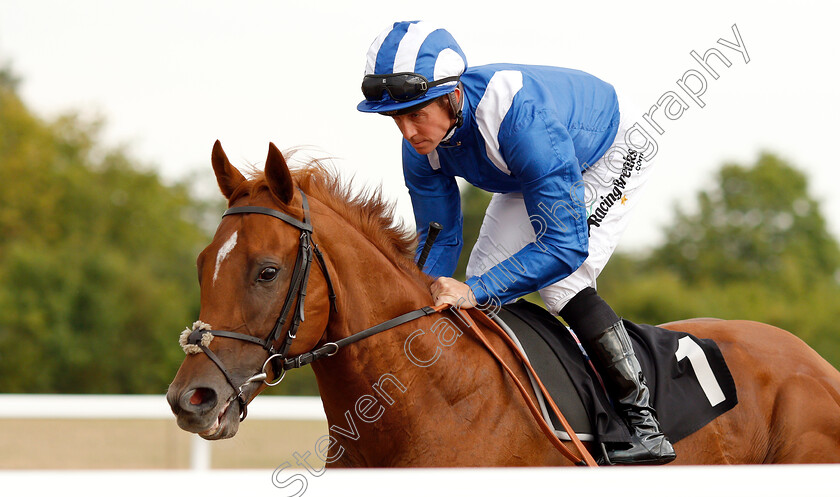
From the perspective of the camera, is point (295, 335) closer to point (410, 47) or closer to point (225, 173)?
point (225, 173)

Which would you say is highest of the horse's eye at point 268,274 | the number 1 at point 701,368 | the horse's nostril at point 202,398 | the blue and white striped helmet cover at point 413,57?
the blue and white striped helmet cover at point 413,57

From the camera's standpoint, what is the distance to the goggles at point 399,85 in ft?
8.47

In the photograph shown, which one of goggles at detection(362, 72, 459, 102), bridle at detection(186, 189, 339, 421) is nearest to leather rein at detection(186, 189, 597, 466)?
bridle at detection(186, 189, 339, 421)

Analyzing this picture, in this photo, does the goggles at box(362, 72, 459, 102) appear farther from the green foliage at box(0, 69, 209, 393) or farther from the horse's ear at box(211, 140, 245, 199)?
the green foliage at box(0, 69, 209, 393)

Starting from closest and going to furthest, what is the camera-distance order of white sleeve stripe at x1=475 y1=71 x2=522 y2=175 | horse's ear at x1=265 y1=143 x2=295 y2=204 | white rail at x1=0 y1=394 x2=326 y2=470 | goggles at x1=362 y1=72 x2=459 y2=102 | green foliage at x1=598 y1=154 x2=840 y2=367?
horse's ear at x1=265 y1=143 x2=295 y2=204 < goggles at x1=362 y1=72 x2=459 y2=102 < white sleeve stripe at x1=475 y1=71 x2=522 y2=175 < white rail at x1=0 y1=394 x2=326 y2=470 < green foliage at x1=598 y1=154 x2=840 y2=367

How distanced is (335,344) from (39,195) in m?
21.2

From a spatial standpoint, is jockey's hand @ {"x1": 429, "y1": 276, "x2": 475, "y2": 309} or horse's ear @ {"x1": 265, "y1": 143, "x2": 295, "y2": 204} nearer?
horse's ear @ {"x1": 265, "y1": 143, "x2": 295, "y2": 204}

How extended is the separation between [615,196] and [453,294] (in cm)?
86

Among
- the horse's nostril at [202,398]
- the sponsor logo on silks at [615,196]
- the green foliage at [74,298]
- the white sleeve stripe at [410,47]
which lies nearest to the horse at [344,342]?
the horse's nostril at [202,398]

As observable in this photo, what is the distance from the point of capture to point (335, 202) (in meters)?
2.66

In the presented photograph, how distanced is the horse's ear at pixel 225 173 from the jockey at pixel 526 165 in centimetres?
47

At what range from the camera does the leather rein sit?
2227 mm

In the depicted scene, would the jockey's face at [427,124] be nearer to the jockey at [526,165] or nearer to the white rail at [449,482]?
the jockey at [526,165]

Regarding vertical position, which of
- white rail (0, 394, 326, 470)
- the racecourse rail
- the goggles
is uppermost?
the goggles
